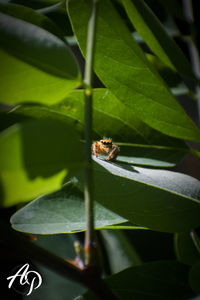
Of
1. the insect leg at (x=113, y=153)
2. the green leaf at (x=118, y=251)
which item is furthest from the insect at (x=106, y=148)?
the green leaf at (x=118, y=251)

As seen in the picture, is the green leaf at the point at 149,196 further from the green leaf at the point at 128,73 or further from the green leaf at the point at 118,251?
the green leaf at the point at 118,251

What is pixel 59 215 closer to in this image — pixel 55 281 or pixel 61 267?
pixel 61 267

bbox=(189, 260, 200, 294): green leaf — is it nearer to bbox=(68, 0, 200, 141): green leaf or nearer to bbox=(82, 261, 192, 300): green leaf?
bbox=(82, 261, 192, 300): green leaf

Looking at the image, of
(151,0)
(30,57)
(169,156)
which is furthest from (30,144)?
(151,0)

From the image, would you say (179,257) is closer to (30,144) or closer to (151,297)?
(151,297)

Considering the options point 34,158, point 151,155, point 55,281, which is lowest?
point 55,281

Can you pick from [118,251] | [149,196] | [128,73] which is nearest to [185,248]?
[118,251]

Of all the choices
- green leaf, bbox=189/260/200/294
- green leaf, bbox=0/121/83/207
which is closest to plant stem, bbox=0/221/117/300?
green leaf, bbox=0/121/83/207
